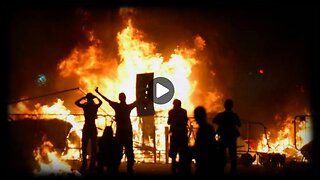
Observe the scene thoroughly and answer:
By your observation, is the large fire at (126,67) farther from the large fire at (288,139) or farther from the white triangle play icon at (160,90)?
the large fire at (288,139)

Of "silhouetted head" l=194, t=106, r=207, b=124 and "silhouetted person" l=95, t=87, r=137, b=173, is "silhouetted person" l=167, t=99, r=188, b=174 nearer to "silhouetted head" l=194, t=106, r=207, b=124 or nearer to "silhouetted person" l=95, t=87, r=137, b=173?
"silhouetted person" l=95, t=87, r=137, b=173

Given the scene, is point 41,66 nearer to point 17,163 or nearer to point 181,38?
point 181,38

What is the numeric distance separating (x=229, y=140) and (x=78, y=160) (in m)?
9.47

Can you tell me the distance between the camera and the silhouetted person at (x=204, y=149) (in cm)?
1148

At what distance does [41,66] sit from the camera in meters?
28.8

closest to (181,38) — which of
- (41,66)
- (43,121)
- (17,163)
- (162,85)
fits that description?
(162,85)

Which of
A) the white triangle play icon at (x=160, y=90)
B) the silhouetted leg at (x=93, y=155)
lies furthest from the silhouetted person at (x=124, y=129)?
the white triangle play icon at (x=160, y=90)
